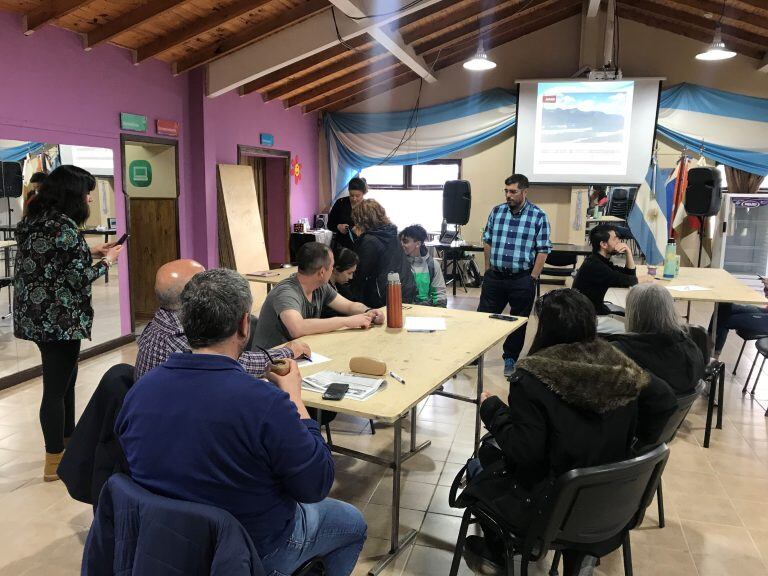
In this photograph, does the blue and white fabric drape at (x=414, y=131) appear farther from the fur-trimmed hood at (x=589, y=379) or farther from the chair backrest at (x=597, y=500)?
the chair backrest at (x=597, y=500)

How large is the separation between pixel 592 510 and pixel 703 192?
5.92 m

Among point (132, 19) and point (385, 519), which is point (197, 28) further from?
point (385, 519)

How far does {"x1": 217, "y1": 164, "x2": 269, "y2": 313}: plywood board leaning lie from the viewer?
21.6 feet

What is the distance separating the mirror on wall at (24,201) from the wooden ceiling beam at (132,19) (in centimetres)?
87

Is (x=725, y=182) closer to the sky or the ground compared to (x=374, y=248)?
closer to the sky

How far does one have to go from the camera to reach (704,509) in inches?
108

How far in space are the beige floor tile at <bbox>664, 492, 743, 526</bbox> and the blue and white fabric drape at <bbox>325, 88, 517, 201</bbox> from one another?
6.51 meters

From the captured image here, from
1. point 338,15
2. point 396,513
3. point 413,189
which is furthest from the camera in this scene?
point 413,189

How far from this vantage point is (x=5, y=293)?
430cm

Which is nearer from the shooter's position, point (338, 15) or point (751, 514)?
point (751, 514)

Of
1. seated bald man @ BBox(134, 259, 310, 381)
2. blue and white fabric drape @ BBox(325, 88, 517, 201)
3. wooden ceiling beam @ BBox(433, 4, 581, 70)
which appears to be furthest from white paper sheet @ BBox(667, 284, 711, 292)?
wooden ceiling beam @ BBox(433, 4, 581, 70)

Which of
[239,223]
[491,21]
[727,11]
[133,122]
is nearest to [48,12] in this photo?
[133,122]

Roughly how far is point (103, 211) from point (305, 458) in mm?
4489

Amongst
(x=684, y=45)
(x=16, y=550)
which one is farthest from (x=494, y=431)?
(x=684, y=45)
